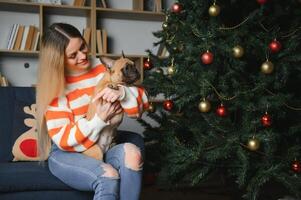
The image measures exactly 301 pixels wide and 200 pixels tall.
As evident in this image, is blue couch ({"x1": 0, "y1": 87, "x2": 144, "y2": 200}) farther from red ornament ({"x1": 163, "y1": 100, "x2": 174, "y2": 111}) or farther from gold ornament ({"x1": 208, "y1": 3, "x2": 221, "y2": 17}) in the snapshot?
gold ornament ({"x1": 208, "y1": 3, "x2": 221, "y2": 17})

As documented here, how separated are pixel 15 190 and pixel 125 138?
0.62 metres

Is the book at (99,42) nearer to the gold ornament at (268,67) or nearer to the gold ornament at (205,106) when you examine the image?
the gold ornament at (205,106)

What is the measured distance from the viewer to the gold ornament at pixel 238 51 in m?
2.00

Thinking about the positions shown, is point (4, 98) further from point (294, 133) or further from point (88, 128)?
point (294, 133)

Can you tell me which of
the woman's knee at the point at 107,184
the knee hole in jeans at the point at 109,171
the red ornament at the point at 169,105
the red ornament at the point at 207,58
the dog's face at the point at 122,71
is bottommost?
the woman's knee at the point at 107,184

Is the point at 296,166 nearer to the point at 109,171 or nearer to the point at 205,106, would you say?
the point at 205,106

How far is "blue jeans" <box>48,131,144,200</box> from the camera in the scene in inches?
63.9

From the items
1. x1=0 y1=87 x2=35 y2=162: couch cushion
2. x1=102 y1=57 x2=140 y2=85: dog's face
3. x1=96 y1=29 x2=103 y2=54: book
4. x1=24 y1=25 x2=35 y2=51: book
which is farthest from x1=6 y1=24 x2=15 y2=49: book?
x1=102 y1=57 x2=140 y2=85: dog's face

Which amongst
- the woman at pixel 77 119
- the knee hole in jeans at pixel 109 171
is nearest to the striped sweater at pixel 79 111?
the woman at pixel 77 119

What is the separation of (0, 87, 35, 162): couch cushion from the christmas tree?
2.58 feet

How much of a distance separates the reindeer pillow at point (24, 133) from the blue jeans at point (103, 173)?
43 cm

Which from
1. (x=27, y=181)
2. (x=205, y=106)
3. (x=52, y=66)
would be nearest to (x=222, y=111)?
(x=205, y=106)

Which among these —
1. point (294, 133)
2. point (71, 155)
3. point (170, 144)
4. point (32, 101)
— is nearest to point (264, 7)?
point (294, 133)

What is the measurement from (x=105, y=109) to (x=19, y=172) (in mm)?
527
